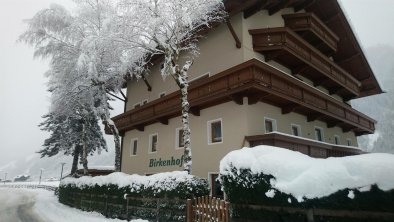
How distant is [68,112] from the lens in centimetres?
2573

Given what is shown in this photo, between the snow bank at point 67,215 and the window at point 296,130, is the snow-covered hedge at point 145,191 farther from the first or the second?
the window at point 296,130

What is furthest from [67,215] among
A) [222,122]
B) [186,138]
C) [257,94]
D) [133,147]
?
[257,94]

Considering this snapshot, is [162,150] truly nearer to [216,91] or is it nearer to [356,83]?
[216,91]

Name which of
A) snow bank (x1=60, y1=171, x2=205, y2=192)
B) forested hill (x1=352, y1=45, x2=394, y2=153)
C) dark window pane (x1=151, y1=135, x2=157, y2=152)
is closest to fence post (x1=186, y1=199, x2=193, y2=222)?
snow bank (x1=60, y1=171, x2=205, y2=192)

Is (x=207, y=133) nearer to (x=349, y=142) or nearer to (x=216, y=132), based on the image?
(x=216, y=132)

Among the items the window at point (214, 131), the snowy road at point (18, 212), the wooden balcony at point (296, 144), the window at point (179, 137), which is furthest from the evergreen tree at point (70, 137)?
the wooden balcony at point (296, 144)

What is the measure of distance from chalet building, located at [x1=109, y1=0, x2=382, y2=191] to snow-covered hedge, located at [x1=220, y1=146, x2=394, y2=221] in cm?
578

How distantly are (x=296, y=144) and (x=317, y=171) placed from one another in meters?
8.51

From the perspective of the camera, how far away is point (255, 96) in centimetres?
1553

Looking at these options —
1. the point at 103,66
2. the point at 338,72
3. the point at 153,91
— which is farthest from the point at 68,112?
the point at 338,72

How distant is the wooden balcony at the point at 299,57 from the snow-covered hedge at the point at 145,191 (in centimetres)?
950

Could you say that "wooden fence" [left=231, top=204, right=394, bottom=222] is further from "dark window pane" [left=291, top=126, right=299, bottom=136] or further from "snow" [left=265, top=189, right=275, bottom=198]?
"dark window pane" [left=291, top=126, right=299, bottom=136]

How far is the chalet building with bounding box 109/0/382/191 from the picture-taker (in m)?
15.5

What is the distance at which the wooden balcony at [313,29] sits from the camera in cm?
1952
